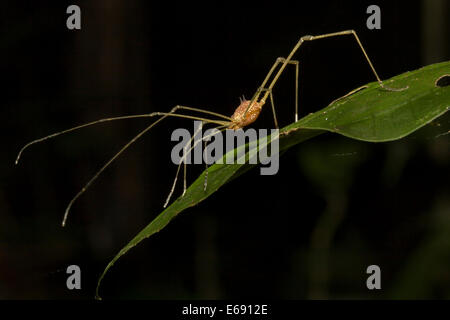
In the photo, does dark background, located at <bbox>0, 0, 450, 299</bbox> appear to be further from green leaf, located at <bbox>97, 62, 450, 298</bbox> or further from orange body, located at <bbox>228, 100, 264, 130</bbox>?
green leaf, located at <bbox>97, 62, 450, 298</bbox>

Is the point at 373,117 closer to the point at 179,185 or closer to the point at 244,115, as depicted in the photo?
the point at 244,115

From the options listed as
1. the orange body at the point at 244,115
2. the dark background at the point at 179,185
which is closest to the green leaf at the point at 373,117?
the orange body at the point at 244,115

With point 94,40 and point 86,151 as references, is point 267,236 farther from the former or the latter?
point 94,40

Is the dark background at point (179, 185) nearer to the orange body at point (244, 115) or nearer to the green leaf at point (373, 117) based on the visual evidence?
the orange body at point (244, 115)

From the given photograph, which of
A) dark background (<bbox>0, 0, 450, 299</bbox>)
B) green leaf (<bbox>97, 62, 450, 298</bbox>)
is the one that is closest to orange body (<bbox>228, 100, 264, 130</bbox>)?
green leaf (<bbox>97, 62, 450, 298</bbox>)

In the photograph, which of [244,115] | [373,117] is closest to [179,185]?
[244,115]

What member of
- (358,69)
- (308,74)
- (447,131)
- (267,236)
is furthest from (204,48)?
(447,131)
